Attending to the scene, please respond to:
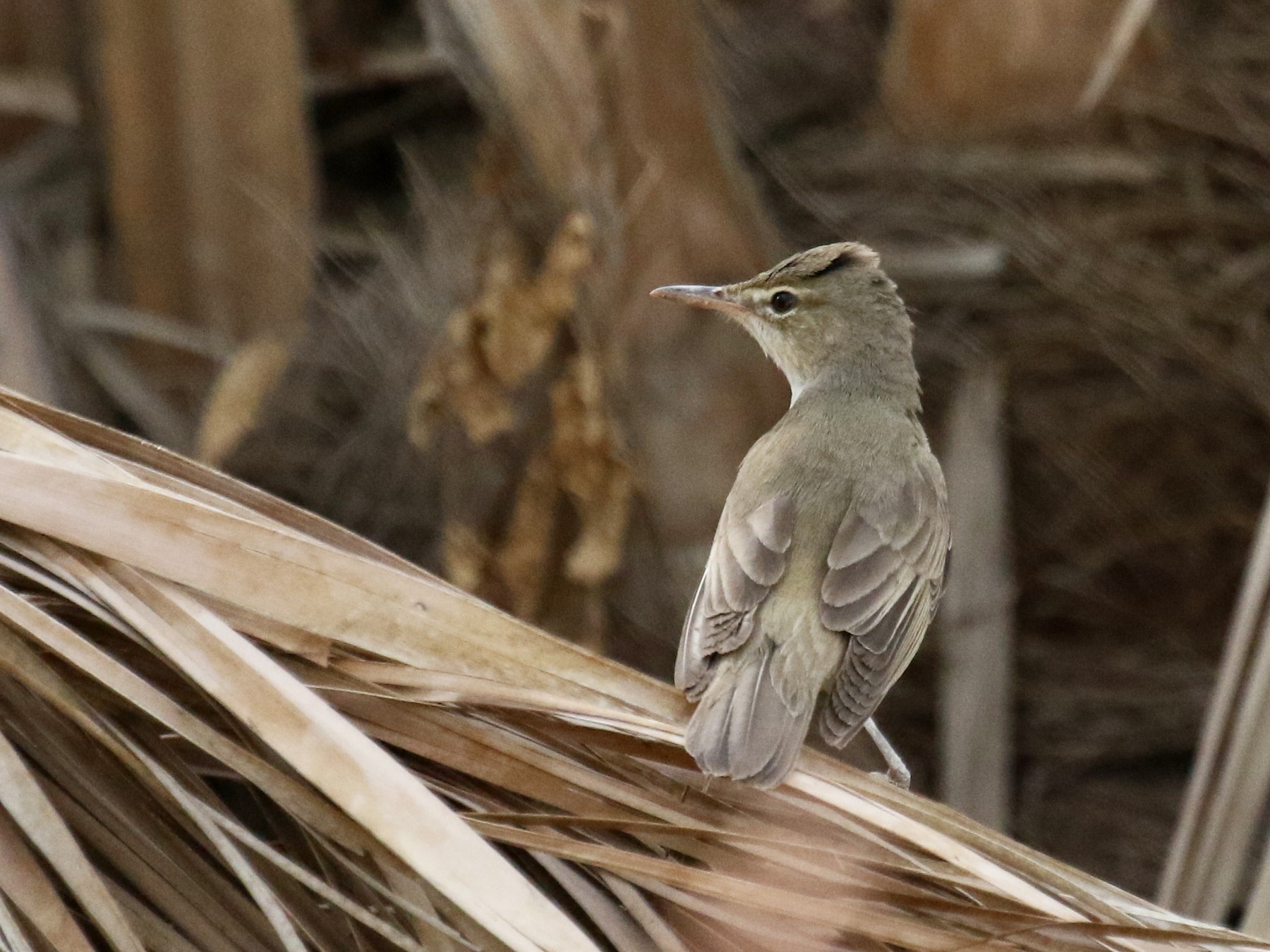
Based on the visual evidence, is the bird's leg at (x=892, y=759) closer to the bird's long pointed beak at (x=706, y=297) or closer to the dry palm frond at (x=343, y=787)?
the bird's long pointed beak at (x=706, y=297)

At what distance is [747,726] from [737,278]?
3268 mm

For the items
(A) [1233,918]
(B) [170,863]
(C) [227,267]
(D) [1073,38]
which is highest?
(D) [1073,38]

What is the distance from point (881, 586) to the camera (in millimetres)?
3064

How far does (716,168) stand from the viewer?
5305mm

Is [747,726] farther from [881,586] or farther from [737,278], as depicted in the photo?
[737,278]

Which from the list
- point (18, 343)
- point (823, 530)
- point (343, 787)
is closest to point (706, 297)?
point (823, 530)

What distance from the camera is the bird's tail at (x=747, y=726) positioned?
205 centimetres

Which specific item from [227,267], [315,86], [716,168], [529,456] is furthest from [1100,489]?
[315,86]

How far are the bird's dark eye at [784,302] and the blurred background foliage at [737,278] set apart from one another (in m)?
1.09

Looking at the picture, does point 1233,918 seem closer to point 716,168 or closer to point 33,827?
point 716,168

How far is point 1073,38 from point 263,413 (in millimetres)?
3479

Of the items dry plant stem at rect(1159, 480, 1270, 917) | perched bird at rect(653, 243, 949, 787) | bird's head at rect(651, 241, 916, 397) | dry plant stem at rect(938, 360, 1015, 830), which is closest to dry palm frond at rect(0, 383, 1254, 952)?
perched bird at rect(653, 243, 949, 787)

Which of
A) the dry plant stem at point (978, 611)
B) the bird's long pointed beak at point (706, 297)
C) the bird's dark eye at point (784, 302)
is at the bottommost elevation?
the dry plant stem at point (978, 611)

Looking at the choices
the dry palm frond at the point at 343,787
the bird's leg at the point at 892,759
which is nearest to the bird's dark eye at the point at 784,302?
the bird's leg at the point at 892,759
